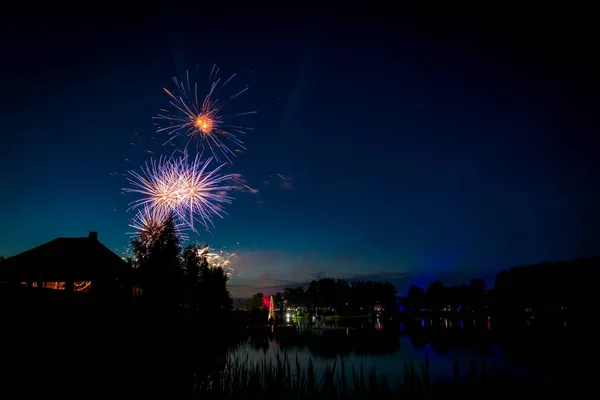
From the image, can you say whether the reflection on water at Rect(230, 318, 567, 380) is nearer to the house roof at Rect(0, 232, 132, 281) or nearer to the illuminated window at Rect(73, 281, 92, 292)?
the house roof at Rect(0, 232, 132, 281)

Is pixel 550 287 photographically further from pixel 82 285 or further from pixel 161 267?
pixel 82 285

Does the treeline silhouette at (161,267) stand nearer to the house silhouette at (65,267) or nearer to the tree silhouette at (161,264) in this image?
the tree silhouette at (161,264)

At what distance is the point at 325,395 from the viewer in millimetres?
11180

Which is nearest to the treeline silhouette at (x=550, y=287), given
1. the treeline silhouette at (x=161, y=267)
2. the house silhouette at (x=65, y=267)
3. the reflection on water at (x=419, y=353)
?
the reflection on water at (x=419, y=353)

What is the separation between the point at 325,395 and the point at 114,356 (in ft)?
24.3

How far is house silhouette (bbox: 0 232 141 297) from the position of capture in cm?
2408

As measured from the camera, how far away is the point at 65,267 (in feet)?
Answer: 82.3

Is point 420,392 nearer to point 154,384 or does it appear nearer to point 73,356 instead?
point 154,384

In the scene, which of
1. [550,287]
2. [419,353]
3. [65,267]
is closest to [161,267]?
[65,267]

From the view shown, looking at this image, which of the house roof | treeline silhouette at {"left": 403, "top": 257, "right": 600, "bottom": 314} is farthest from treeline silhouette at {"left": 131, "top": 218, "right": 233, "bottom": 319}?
treeline silhouette at {"left": 403, "top": 257, "right": 600, "bottom": 314}

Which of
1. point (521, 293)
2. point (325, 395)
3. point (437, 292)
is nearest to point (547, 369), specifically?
point (325, 395)

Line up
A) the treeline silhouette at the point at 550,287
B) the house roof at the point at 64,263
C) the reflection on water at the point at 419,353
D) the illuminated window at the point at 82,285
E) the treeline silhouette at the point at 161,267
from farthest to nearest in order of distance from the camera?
the treeline silhouette at the point at 550,287 < the reflection on water at the point at 419,353 < the illuminated window at the point at 82,285 < the house roof at the point at 64,263 < the treeline silhouette at the point at 161,267

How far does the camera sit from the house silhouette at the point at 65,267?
24.1 m

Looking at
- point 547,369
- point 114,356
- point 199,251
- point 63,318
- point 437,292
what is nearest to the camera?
point 63,318
